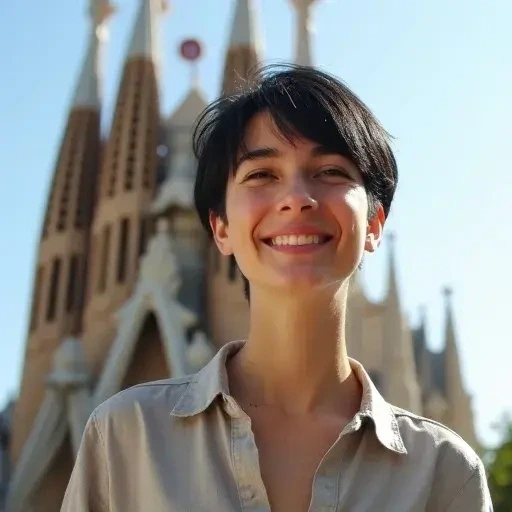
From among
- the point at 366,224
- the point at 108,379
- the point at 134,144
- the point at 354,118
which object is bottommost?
the point at 108,379

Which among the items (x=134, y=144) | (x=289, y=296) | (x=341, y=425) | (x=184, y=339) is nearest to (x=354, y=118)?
(x=289, y=296)

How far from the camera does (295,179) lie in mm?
1027

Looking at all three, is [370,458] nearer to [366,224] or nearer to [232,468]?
[232,468]

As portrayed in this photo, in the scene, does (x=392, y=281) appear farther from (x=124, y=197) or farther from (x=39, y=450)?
(x=39, y=450)

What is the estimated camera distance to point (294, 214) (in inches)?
39.6

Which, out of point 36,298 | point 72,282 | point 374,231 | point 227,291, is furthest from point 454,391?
point 374,231

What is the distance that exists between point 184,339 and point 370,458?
9813mm

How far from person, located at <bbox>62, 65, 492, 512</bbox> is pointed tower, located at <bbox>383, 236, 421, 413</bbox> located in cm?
1002

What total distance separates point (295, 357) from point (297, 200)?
0.20m

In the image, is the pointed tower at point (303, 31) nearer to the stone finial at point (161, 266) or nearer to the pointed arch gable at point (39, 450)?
the stone finial at point (161, 266)

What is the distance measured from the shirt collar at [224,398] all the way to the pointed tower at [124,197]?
1060cm

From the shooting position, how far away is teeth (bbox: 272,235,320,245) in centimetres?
101

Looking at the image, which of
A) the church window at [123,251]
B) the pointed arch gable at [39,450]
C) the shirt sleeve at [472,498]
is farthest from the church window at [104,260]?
the shirt sleeve at [472,498]

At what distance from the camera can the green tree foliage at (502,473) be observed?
37.5 feet
